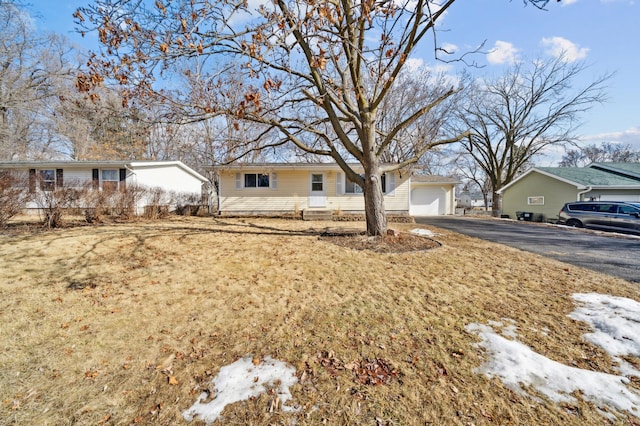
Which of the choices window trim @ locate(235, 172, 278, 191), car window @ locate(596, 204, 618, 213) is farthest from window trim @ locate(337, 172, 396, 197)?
car window @ locate(596, 204, 618, 213)

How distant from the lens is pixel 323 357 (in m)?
2.70

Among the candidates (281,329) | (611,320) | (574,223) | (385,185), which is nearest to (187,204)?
(385,185)

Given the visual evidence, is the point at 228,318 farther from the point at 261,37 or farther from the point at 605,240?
the point at 605,240

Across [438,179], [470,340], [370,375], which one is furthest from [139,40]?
[438,179]

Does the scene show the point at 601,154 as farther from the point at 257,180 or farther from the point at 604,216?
the point at 257,180

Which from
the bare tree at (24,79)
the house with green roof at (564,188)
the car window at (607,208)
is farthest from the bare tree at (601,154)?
the bare tree at (24,79)

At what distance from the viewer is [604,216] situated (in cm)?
1229

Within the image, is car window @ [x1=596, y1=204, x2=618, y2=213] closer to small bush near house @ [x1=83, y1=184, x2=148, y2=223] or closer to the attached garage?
the attached garage

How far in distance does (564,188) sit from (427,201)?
8663 mm

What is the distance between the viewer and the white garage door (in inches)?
844

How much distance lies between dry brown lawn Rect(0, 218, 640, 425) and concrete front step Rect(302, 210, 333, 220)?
24.7ft

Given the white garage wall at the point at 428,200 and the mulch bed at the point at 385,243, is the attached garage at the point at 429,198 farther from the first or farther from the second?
the mulch bed at the point at 385,243

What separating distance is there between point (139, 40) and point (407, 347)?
257 inches

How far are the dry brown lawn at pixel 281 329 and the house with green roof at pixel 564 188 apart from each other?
16506 millimetres
